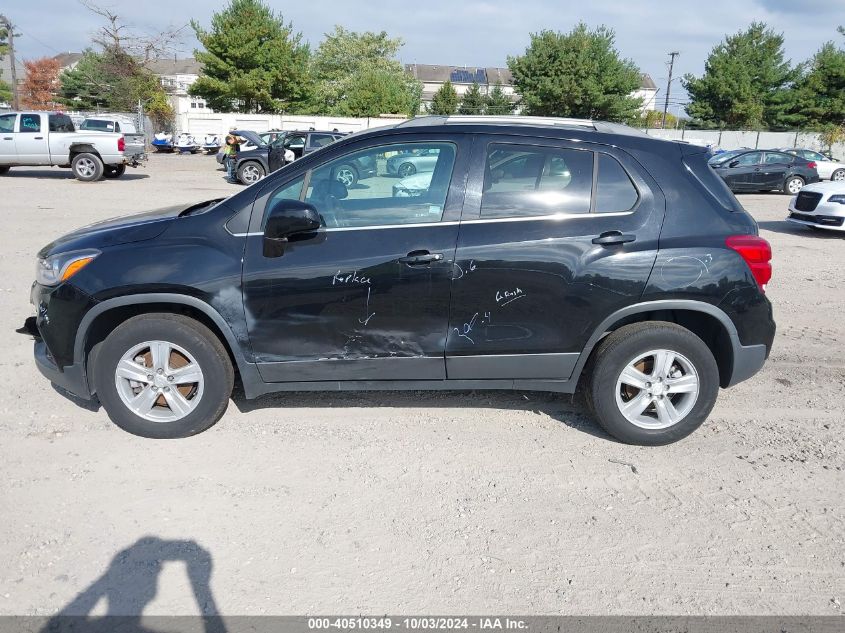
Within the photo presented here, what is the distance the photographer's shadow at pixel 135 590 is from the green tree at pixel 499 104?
6113 centimetres

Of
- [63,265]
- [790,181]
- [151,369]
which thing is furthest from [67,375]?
[790,181]

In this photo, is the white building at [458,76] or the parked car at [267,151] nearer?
the parked car at [267,151]

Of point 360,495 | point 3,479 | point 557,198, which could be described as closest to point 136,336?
point 3,479

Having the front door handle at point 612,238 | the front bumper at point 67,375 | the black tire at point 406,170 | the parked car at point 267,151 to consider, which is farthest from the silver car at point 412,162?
the parked car at point 267,151

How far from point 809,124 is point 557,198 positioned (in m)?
59.9

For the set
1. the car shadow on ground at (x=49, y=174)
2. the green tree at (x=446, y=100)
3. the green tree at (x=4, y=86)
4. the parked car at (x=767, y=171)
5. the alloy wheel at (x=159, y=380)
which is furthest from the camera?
the green tree at (x=446, y=100)

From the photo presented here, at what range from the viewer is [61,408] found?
4.43m

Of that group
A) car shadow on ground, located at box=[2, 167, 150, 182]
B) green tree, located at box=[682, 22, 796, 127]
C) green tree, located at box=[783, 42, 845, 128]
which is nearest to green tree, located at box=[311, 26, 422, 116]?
green tree, located at box=[682, 22, 796, 127]

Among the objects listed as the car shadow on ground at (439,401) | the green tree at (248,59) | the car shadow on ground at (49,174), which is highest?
the green tree at (248,59)

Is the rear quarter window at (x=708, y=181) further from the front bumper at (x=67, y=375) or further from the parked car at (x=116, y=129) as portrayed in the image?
the parked car at (x=116, y=129)

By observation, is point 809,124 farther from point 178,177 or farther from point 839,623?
point 839,623

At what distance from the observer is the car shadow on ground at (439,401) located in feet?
14.9

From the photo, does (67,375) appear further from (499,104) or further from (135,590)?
(499,104)

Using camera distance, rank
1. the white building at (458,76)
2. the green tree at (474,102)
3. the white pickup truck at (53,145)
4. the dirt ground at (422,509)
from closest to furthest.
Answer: the dirt ground at (422,509) → the white pickup truck at (53,145) → the green tree at (474,102) → the white building at (458,76)
